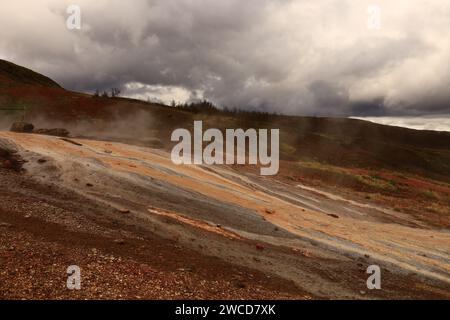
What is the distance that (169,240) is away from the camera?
42.4ft

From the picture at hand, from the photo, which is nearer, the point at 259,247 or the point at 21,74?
the point at 259,247

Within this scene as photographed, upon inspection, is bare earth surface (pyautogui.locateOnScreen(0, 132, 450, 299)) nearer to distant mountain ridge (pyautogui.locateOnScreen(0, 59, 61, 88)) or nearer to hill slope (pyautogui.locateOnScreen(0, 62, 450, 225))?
hill slope (pyautogui.locateOnScreen(0, 62, 450, 225))

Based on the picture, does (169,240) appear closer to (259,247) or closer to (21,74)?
(259,247)

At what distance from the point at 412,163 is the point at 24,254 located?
8558cm

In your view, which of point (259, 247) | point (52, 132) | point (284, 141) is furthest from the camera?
point (284, 141)

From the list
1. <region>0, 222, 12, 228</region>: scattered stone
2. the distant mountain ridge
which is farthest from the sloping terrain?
the distant mountain ridge

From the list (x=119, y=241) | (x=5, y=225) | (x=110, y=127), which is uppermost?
(x=110, y=127)

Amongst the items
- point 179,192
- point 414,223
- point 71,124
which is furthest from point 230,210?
point 71,124

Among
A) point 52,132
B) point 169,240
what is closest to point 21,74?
point 52,132

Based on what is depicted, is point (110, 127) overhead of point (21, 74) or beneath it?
beneath

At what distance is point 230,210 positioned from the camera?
17641 mm

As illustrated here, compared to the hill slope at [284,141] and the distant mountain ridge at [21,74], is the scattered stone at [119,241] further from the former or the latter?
the distant mountain ridge at [21,74]

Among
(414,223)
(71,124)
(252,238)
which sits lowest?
(414,223)
